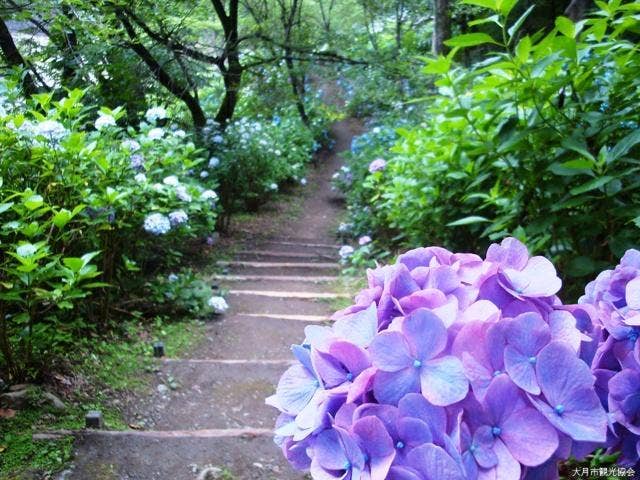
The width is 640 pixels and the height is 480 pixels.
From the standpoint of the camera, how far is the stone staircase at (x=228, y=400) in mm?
1860

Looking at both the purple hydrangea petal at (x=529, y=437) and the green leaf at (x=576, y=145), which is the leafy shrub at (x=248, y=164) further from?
the purple hydrangea petal at (x=529, y=437)

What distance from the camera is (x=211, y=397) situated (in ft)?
8.89

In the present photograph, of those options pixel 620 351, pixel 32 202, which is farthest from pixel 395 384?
pixel 32 202

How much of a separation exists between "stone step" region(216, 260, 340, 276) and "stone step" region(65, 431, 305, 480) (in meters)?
3.54

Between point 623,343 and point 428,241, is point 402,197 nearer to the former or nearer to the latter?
point 428,241

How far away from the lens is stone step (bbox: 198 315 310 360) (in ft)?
11.5

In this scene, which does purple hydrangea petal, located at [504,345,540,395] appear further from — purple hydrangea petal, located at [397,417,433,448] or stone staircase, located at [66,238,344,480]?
stone staircase, located at [66,238,344,480]

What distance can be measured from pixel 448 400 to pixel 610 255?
1.32 metres

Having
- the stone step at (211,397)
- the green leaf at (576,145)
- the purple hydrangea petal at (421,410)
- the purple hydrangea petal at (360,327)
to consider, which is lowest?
the stone step at (211,397)

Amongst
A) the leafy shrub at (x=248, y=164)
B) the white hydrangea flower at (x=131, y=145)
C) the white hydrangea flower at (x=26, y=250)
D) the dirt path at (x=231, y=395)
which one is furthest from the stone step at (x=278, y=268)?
the white hydrangea flower at (x=26, y=250)

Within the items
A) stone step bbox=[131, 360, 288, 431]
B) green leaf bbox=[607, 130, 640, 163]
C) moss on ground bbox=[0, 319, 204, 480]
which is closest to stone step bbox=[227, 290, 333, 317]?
moss on ground bbox=[0, 319, 204, 480]

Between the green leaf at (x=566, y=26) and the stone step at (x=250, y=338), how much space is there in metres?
2.54

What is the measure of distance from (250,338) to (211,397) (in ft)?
3.48

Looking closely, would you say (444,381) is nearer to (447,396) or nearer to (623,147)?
(447,396)
